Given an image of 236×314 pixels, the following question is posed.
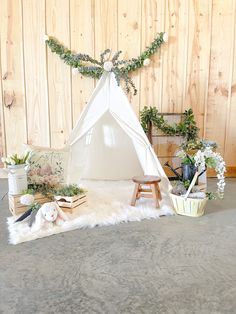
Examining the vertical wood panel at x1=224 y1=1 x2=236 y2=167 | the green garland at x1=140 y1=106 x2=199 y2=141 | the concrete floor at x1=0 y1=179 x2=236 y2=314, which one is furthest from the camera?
the vertical wood panel at x1=224 y1=1 x2=236 y2=167

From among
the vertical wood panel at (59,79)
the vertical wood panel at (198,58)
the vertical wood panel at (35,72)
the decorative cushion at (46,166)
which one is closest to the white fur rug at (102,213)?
the decorative cushion at (46,166)

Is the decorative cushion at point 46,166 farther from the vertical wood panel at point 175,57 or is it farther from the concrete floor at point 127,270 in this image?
the vertical wood panel at point 175,57

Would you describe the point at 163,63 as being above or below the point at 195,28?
below

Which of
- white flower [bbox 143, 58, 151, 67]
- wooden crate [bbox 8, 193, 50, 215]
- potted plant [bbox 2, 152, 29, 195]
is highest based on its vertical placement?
white flower [bbox 143, 58, 151, 67]

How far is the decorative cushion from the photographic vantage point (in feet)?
9.30

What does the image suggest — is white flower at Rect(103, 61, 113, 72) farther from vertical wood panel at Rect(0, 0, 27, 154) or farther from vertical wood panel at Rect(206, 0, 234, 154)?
vertical wood panel at Rect(206, 0, 234, 154)

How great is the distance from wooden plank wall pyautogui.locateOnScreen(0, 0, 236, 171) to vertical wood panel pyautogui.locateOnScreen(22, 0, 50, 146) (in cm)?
1

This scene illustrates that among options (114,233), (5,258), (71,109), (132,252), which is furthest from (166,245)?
(71,109)

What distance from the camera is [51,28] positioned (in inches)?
150

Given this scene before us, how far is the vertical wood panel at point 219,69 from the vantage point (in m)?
3.84

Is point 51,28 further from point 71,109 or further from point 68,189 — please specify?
point 68,189

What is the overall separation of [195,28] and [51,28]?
1753mm

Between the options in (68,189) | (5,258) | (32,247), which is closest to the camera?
(5,258)

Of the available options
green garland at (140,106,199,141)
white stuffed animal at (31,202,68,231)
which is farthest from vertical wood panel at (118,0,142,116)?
white stuffed animal at (31,202,68,231)
